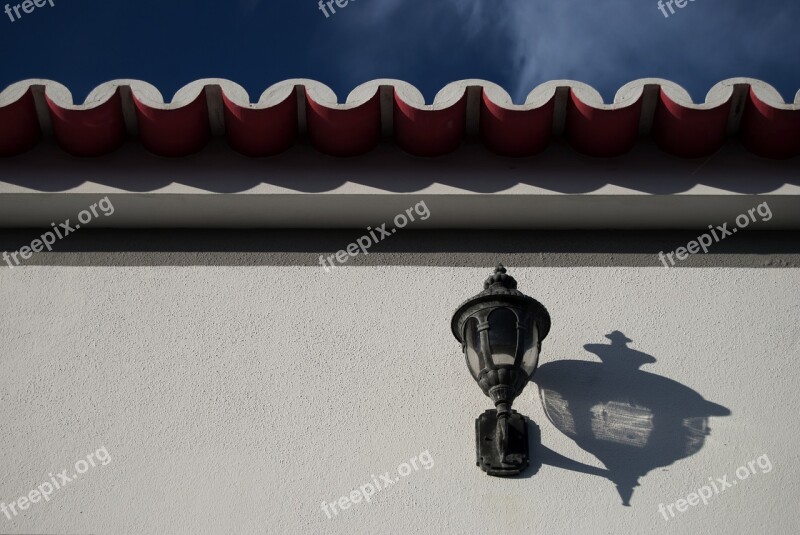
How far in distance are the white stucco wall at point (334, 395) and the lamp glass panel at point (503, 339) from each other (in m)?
0.34

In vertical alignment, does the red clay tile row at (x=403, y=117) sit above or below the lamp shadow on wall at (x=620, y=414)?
above

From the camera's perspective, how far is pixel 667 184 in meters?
4.29

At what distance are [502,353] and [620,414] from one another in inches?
21.4

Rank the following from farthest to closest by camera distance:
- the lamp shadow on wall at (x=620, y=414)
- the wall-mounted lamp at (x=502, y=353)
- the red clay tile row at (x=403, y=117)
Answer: the red clay tile row at (x=403, y=117), the lamp shadow on wall at (x=620, y=414), the wall-mounted lamp at (x=502, y=353)

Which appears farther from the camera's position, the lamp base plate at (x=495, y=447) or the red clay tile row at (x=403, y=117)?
the red clay tile row at (x=403, y=117)

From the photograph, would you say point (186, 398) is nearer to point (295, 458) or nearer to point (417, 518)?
point (295, 458)

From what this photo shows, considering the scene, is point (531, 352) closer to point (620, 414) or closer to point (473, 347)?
point (473, 347)

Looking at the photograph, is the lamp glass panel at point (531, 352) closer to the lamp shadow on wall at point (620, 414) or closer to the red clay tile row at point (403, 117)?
the lamp shadow on wall at point (620, 414)

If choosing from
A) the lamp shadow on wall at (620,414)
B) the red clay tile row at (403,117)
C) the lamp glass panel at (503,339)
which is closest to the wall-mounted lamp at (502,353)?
the lamp glass panel at (503,339)

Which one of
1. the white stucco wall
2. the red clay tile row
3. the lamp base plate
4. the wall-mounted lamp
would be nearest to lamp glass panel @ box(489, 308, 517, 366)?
the wall-mounted lamp

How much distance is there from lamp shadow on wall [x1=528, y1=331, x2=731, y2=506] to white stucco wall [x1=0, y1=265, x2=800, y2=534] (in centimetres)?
3

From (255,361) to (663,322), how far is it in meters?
1.49

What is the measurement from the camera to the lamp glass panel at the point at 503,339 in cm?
363

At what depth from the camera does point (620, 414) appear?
3.88 metres
